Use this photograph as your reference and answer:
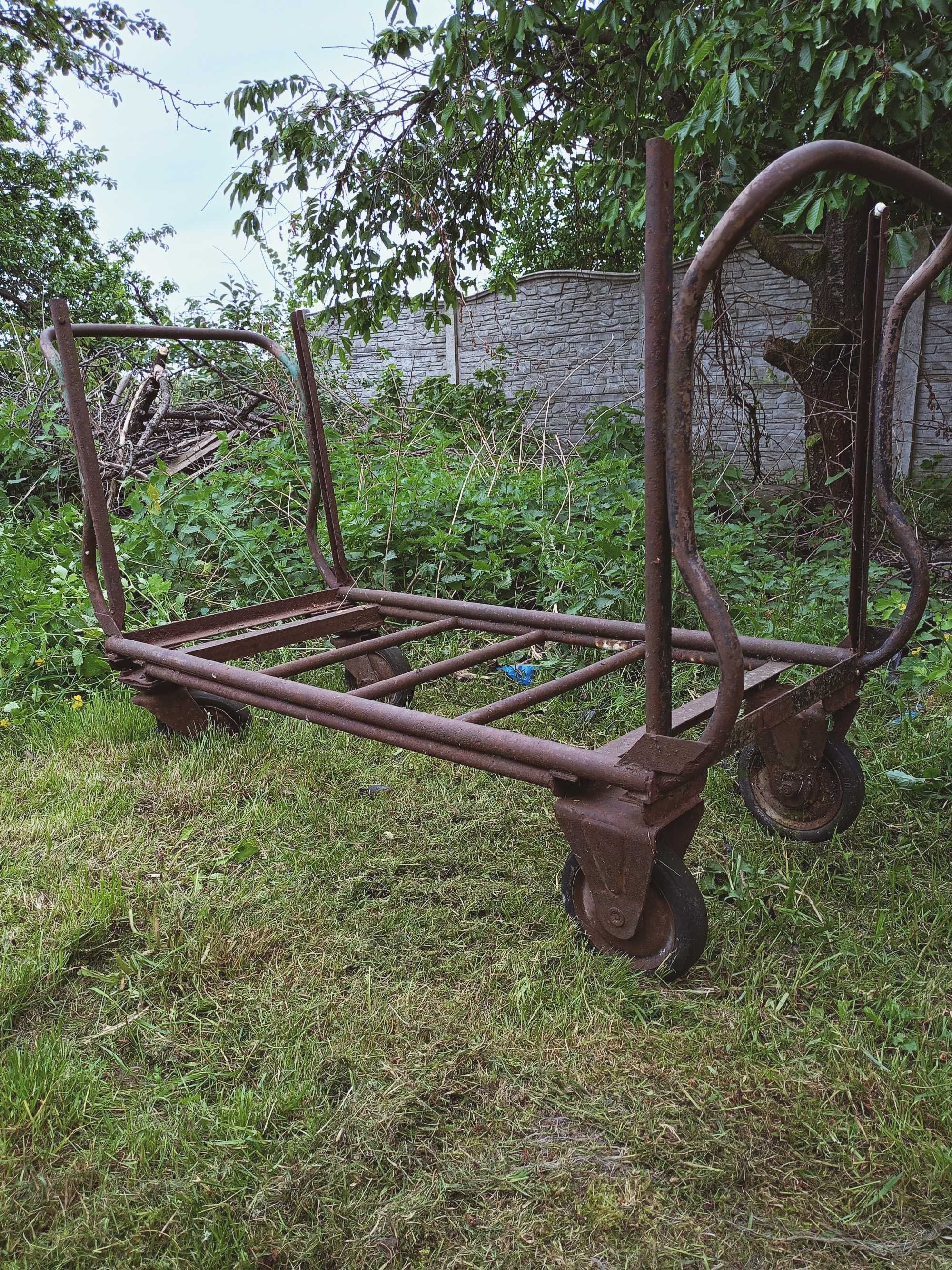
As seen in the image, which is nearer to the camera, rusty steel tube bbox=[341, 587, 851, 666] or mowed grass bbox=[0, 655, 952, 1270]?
mowed grass bbox=[0, 655, 952, 1270]

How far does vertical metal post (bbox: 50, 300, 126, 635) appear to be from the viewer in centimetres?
270

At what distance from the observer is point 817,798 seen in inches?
91.5

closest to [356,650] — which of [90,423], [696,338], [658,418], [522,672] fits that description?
[522,672]

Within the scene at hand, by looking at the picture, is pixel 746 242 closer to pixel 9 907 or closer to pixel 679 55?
pixel 679 55

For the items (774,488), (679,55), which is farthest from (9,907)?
(774,488)

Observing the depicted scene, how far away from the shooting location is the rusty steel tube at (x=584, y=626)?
89.3 inches

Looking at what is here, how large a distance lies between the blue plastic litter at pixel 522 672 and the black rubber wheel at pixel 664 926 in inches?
61.7

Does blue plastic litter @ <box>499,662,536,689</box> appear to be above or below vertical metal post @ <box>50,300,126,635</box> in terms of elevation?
below

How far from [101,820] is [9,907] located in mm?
468

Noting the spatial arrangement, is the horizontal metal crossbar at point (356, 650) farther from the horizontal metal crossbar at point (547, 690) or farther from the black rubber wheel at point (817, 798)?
the black rubber wheel at point (817, 798)

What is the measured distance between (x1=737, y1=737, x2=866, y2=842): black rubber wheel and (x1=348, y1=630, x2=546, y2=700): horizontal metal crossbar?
713 millimetres

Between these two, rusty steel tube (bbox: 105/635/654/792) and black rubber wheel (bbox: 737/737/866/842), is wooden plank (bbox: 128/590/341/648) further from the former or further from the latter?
black rubber wheel (bbox: 737/737/866/842)

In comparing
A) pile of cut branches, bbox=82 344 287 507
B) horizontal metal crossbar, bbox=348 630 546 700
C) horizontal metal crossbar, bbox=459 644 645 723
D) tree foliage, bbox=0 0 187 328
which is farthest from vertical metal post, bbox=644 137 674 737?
tree foliage, bbox=0 0 187 328

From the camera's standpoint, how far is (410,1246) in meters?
1.27
